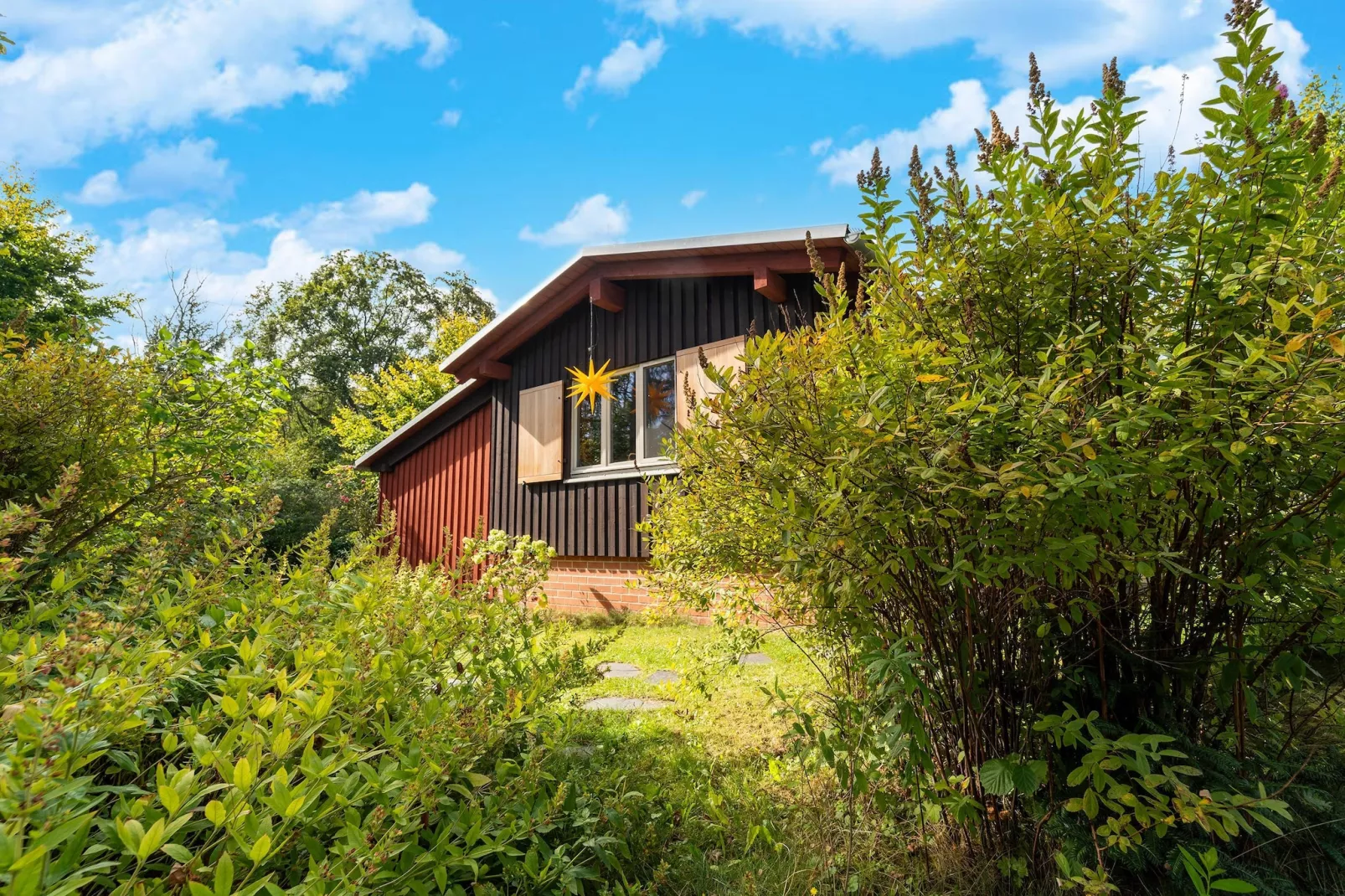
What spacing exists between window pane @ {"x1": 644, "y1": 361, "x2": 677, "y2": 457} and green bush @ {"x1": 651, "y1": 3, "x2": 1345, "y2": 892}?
5.87 meters

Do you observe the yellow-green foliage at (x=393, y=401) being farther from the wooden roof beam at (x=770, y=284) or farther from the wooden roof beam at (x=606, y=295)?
the wooden roof beam at (x=770, y=284)

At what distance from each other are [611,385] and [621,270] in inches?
59.5

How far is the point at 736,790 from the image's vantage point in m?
2.54

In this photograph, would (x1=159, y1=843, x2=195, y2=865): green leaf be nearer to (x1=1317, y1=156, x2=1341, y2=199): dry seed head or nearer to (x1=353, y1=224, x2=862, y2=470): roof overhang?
(x1=1317, y1=156, x2=1341, y2=199): dry seed head

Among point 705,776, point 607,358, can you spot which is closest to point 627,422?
point 607,358

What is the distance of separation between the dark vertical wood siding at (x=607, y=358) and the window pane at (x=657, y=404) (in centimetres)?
20

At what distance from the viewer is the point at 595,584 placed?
336 inches

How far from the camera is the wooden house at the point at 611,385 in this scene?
7008 mm

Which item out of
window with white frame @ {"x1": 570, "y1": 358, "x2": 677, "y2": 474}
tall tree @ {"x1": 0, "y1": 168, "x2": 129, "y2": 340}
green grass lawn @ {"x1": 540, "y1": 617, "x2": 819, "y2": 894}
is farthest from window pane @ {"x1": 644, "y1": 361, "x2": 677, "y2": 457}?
tall tree @ {"x1": 0, "y1": 168, "x2": 129, "y2": 340}

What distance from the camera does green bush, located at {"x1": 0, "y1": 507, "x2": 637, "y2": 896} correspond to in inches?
35.2

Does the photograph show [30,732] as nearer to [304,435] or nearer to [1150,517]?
[1150,517]

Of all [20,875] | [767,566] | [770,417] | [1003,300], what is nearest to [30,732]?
[20,875]

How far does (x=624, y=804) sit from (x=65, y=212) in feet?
94.4

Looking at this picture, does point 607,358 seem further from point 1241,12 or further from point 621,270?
point 1241,12
